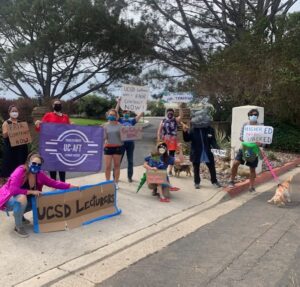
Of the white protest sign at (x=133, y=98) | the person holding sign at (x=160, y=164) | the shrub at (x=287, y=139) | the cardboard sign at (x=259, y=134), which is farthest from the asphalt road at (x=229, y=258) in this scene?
the shrub at (x=287, y=139)

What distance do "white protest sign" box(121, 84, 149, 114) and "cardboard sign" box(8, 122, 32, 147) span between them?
2.86 m

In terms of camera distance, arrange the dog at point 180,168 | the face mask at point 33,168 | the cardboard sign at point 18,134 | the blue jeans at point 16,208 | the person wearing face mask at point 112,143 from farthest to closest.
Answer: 1. the dog at point 180,168
2. the person wearing face mask at point 112,143
3. the cardboard sign at point 18,134
4. the face mask at point 33,168
5. the blue jeans at point 16,208

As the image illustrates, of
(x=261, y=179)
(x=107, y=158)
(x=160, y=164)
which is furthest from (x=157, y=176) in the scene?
(x=261, y=179)

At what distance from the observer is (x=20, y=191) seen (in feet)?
17.8

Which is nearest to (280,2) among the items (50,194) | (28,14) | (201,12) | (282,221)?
(201,12)

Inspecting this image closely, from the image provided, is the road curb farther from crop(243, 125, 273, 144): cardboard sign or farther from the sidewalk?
crop(243, 125, 273, 144): cardboard sign

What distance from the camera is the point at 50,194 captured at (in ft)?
18.7

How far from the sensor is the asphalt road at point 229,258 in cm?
447

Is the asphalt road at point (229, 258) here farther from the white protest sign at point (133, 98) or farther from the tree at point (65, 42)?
the tree at point (65, 42)

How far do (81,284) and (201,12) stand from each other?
2321cm

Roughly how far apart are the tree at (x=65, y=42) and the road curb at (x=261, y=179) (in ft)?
42.9

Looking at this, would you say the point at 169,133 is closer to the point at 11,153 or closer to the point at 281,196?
the point at 281,196

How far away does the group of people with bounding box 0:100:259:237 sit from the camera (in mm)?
5426

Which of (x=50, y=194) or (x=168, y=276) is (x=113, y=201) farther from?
(x=168, y=276)
